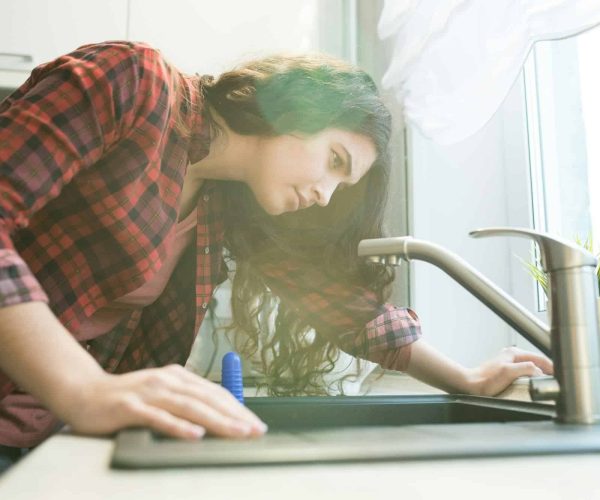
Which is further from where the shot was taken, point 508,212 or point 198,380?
point 508,212

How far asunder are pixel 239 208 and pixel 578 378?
2.34ft

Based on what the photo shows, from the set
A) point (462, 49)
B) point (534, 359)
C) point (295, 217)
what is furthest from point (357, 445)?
point (462, 49)

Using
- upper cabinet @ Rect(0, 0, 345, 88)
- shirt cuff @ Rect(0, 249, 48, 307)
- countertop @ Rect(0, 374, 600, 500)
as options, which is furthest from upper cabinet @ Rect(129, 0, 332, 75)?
countertop @ Rect(0, 374, 600, 500)

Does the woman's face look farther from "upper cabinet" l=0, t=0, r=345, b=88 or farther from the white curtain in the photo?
"upper cabinet" l=0, t=0, r=345, b=88

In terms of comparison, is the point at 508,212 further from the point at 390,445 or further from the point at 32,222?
the point at 390,445

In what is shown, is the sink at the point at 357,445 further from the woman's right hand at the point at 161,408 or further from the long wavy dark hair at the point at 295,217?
the long wavy dark hair at the point at 295,217

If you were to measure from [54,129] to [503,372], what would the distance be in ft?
2.13

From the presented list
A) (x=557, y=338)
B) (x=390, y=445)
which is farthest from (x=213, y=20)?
(x=390, y=445)

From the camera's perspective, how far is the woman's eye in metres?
1.05

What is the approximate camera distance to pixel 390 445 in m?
0.39

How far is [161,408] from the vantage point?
45cm

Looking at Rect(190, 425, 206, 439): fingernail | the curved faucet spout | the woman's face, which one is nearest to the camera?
Rect(190, 425, 206, 439): fingernail

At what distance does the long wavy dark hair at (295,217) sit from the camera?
39.2 inches

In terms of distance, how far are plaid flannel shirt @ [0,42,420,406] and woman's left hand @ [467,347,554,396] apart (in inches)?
5.9
